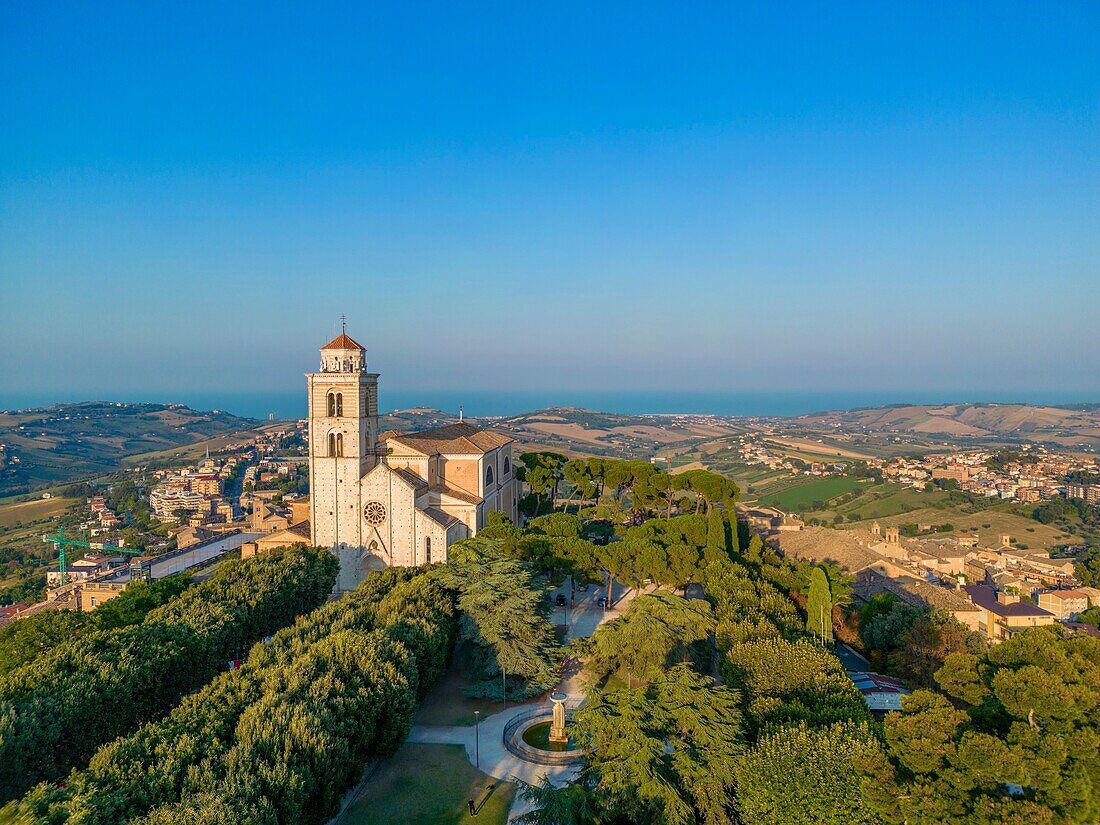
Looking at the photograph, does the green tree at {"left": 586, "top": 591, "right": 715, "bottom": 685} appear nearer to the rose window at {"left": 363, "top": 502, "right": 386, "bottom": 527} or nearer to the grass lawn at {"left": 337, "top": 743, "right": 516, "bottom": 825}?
the grass lawn at {"left": 337, "top": 743, "right": 516, "bottom": 825}

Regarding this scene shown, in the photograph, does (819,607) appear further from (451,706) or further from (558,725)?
(451,706)

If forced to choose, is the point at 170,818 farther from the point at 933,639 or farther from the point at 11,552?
the point at 11,552

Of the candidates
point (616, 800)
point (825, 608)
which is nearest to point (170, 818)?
point (616, 800)

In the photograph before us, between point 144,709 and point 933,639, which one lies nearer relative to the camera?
point 144,709

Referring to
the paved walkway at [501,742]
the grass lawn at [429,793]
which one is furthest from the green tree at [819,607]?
the grass lawn at [429,793]

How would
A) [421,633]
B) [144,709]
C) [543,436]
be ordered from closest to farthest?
[144,709] → [421,633] → [543,436]

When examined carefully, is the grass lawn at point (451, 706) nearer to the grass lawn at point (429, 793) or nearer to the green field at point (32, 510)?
the grass lawn at point (429, 793)
